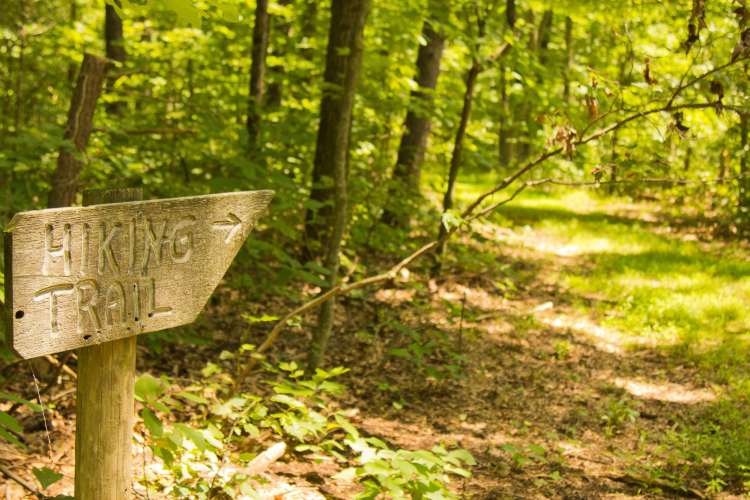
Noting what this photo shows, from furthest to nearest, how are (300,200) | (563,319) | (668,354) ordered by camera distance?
(563,319), (668,354), (300,200)

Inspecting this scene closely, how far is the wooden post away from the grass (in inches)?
143

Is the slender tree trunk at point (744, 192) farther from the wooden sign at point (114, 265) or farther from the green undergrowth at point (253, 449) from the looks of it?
the wooden sign at point (114, 265)

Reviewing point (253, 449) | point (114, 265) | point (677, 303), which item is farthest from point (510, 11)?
point (114, 265)

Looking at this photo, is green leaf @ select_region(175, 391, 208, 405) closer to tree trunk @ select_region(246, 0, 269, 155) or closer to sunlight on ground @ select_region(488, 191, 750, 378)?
tree trunk @ select_region(246, 0, 269, 155)

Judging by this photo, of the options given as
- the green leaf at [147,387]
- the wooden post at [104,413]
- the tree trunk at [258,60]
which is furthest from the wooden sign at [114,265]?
the tree trunk at [258,60]

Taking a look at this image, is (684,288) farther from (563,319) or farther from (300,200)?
(300,200)

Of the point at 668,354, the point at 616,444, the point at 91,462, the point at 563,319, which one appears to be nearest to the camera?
the point at 91,462

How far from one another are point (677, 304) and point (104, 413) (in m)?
7.09

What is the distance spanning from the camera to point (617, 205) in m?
16.4

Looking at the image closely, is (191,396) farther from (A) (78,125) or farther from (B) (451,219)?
(A) (78,125)

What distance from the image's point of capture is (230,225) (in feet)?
8.56

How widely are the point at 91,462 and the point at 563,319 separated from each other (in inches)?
257

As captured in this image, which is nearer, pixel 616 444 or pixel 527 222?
pixel 616 444

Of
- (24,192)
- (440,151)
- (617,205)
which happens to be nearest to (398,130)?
(440,151)
